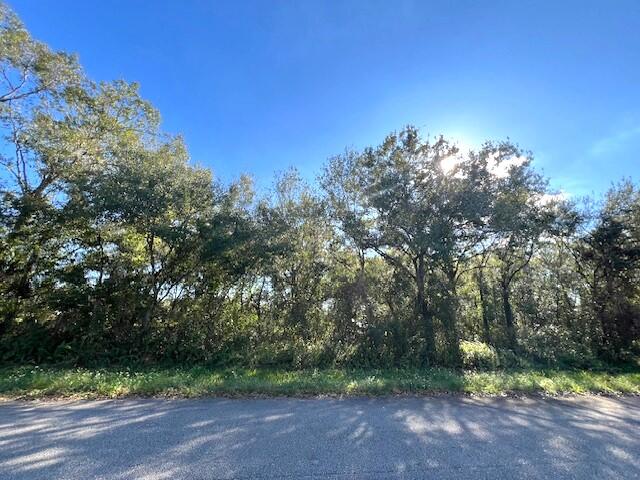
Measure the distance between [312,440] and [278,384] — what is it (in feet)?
9.08

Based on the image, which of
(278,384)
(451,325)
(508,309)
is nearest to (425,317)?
(451,325)

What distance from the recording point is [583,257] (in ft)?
42.8

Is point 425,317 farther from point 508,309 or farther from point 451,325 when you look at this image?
point 508,309

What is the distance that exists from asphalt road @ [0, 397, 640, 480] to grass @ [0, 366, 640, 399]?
0.52 m

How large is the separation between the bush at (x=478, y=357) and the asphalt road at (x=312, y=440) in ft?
13.6

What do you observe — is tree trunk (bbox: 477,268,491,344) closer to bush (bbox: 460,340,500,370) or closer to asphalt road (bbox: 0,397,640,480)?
bush (bbox: 460,340,500,370)

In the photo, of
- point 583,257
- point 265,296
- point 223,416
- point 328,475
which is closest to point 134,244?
point 265,296

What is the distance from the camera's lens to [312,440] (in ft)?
13.9

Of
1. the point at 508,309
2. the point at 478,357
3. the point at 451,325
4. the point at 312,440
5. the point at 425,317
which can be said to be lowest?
the point at 312,440

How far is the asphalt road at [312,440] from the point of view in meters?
3.43

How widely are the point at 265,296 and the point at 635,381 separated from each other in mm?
10259

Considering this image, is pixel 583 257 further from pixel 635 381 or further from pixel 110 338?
pixel 110 338

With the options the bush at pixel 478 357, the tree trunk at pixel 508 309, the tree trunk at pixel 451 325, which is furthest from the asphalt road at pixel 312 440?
the tree trunk at pixel 508 309

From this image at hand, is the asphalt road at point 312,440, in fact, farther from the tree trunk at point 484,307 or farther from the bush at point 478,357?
the tree trunk at point 484,307
